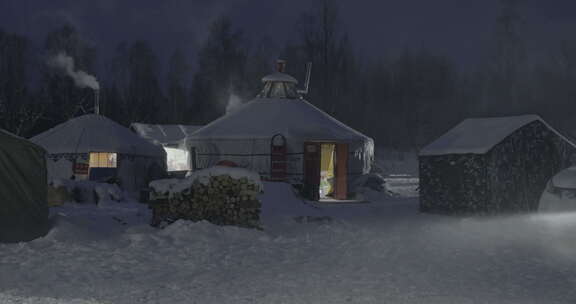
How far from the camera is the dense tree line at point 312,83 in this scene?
1510 inches

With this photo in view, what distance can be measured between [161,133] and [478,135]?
86.8ft

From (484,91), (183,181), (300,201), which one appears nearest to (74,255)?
(183,181)

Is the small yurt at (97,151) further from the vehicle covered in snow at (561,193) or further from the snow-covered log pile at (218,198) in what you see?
the vehicle covered in snow at (561,193)

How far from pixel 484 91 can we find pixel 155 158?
3118 cm

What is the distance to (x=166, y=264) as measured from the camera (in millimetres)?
7188

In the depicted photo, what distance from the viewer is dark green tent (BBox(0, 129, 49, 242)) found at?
872 cm

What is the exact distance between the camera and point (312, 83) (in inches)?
1512

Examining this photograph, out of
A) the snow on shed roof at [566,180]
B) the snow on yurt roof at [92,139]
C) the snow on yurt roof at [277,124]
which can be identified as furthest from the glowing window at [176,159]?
the snow on shed roof at [566,180]

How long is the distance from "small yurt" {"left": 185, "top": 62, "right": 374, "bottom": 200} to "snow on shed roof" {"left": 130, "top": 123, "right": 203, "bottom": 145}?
50.2ft

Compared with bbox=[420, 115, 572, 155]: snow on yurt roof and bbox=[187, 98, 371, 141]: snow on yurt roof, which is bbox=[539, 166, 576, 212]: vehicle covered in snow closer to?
bbox=[420, 115, 572, 155]: snow on yurt roof

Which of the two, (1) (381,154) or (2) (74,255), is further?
(1) (381,154)

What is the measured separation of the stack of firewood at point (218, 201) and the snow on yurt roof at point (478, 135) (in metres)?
4.89

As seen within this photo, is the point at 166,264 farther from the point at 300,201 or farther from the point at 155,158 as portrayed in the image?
the point at 155,158

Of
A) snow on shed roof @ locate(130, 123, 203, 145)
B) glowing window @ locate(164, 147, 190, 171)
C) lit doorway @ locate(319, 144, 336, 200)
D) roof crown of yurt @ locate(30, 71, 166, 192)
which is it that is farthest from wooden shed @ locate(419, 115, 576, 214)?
snow on shed roof @ locate(130, 123, 203, 145)
